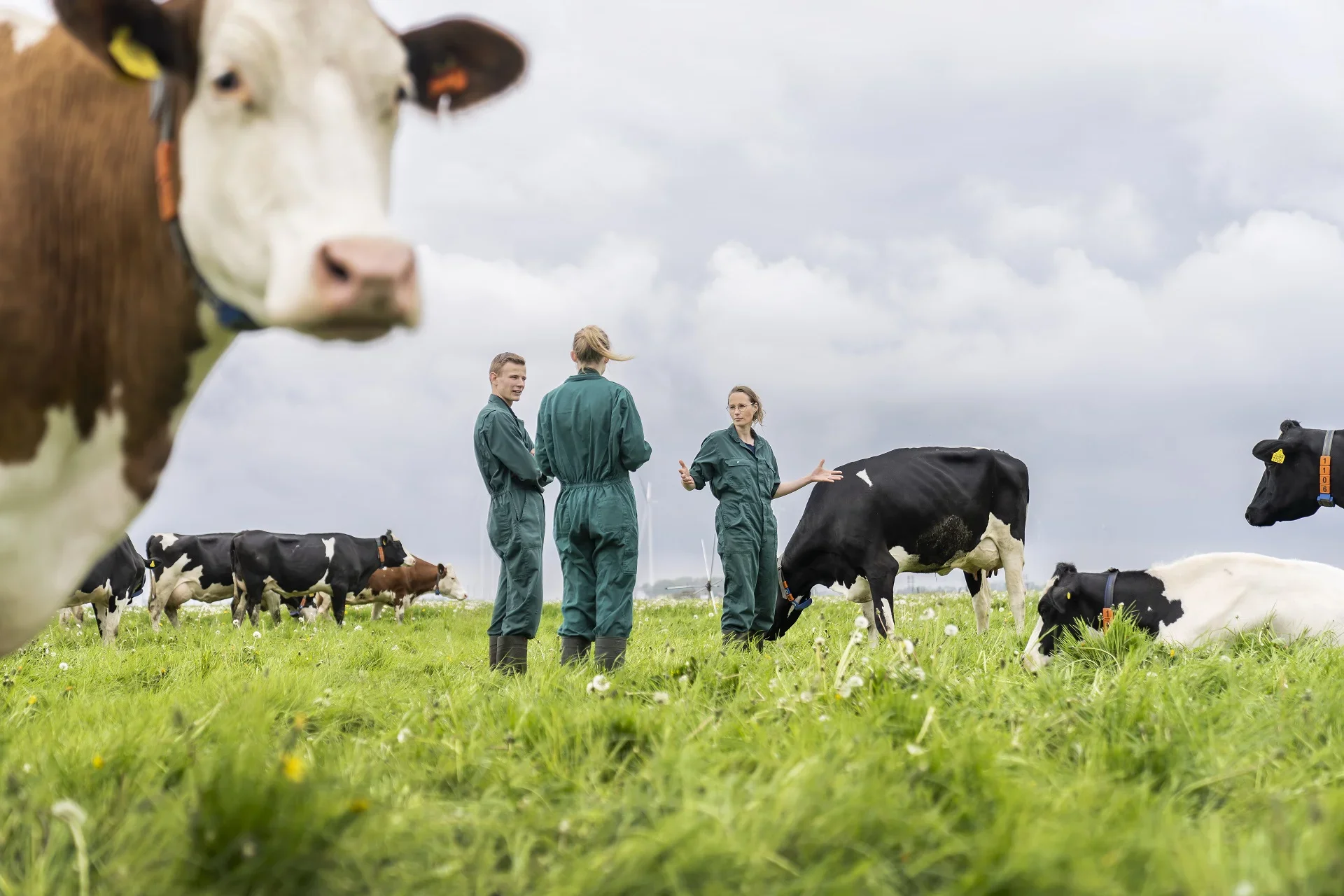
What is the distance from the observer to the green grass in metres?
2.37

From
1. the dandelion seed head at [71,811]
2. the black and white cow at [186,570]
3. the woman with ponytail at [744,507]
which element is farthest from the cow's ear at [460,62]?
the black and white cow at [186,570]

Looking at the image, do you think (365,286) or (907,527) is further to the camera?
(907,527)

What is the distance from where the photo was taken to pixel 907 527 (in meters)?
10.8

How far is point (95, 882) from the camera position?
2.43 meters

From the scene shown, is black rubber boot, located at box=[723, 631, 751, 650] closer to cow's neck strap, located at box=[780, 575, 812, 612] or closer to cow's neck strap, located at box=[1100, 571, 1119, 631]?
cow's neck strap, located at box=[780, 575, 812, 612]

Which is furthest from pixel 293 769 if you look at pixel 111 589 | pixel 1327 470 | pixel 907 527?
pixel 111 589

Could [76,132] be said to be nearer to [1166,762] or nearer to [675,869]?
[675,869]

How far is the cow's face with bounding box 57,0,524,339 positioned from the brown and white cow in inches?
771

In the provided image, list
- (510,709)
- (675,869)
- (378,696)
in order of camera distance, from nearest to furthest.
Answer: (675,869) → (510,709) → (378,696)

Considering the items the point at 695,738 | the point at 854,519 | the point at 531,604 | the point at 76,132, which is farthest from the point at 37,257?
the point at 854,519

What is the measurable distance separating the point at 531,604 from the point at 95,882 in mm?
5212

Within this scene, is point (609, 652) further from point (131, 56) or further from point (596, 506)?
point (131, 56)

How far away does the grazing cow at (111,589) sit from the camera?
13.4m

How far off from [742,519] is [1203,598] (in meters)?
4.11
